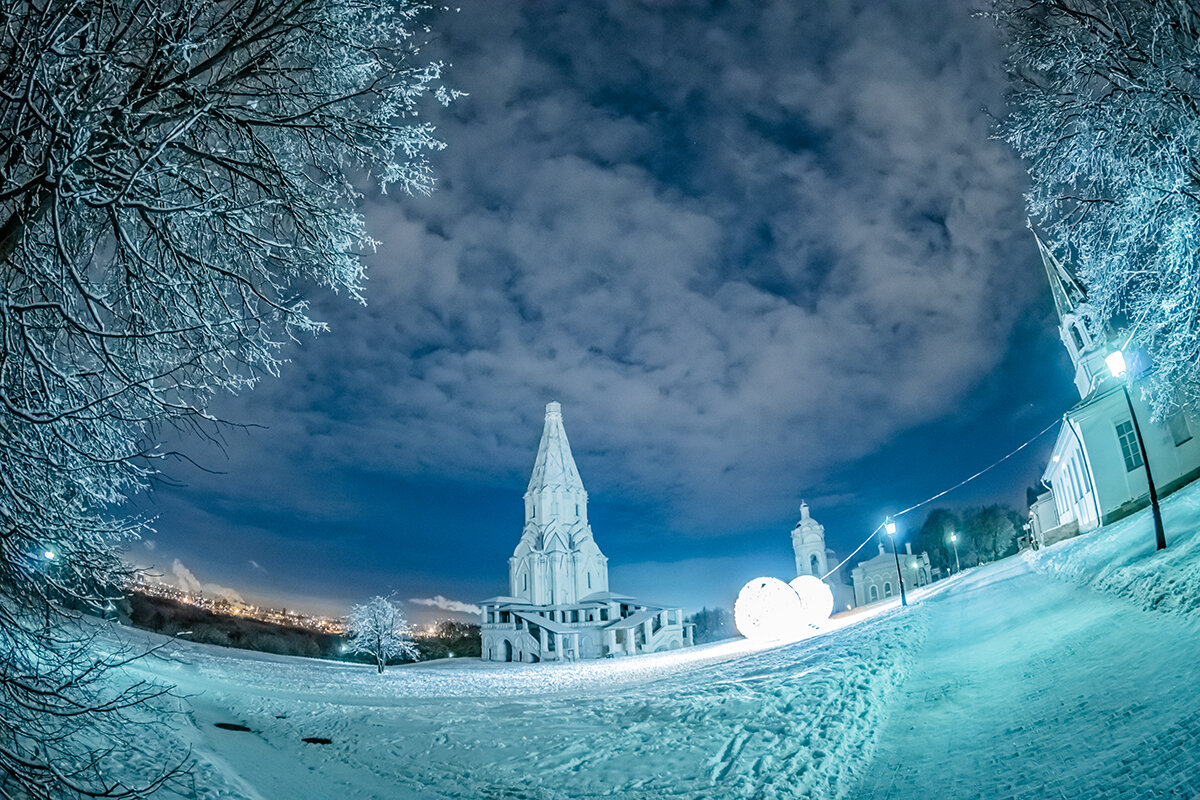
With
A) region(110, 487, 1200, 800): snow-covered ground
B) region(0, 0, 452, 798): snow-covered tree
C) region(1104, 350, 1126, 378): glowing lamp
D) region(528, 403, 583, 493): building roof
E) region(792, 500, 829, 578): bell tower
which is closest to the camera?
region(0, 0, 452, 798): snow-covered tree

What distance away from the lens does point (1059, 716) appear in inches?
231

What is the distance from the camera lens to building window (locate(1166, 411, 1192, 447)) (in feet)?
62.7

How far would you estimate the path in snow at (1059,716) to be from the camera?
463 cm

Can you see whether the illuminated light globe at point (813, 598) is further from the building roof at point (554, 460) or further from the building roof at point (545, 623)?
the building roof at point (554, 460)

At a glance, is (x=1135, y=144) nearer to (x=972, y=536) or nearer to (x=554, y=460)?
(x=554, y=460)

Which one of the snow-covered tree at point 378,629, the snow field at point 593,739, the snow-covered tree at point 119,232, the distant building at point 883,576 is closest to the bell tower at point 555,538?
the snow-covered tree at point 378,629

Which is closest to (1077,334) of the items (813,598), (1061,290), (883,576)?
(1061,290)

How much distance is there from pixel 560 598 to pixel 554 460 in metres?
11.2

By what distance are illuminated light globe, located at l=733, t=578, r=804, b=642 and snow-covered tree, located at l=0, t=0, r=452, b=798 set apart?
18200mm

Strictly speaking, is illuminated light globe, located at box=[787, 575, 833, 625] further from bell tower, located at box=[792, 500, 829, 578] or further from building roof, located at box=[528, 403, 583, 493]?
bell tower, located at box=[792, 500, 829, 578]

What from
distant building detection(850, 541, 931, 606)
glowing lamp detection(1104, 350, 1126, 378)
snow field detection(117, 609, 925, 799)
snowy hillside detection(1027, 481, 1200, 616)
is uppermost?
distant building detection(850, 541, 931, 606)

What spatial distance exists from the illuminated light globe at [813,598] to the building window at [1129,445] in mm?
11200

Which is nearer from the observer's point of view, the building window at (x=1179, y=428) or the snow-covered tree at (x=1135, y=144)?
the snow-covered tree at (x=1135, y=144)

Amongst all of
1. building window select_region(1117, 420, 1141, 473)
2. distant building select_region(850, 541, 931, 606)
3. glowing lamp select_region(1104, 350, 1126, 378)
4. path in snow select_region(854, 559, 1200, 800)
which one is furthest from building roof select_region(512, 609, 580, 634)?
glowing lamp select_region(1104, 350, 1126, 378)
